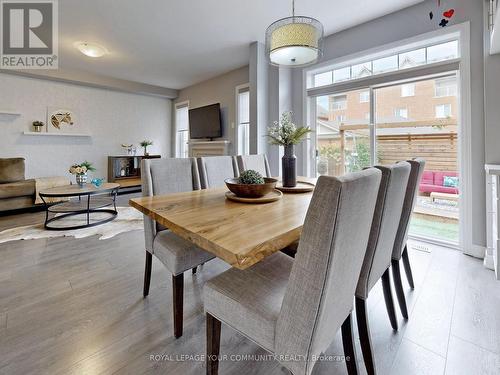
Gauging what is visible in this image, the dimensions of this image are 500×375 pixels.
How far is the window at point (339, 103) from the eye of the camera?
3650mm

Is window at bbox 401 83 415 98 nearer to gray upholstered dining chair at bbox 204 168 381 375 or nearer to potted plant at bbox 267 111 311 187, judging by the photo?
potted plant at bbox 267 111 311 187

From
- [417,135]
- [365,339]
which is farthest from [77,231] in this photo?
[417,135]

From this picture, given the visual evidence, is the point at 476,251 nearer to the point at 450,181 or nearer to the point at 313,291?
the point at 450,181

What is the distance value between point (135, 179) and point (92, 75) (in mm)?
2510

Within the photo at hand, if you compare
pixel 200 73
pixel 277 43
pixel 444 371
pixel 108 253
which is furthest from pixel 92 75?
pixel 444 371

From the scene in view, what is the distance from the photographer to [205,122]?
5.79 meters

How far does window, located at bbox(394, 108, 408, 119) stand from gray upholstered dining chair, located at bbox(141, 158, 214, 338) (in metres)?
2.66

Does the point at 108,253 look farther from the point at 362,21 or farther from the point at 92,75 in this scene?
the point at 92,75

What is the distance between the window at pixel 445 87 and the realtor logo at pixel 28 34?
4592mm

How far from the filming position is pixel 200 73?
550 cm

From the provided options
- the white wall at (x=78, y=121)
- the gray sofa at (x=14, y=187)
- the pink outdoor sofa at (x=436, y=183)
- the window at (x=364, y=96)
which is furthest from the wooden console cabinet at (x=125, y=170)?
the pink outdoor sofa at (x=436, y=183)

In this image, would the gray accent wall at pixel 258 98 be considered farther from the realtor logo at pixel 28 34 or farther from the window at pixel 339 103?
the realtor logo at pixel 28 34

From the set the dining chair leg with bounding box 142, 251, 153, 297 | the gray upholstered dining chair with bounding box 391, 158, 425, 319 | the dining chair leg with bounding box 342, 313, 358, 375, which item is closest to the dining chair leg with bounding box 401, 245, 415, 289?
the gray upholstered dining chair with bounding box 391, 158, 425, 319

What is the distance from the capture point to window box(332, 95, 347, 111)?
12.0 ft
